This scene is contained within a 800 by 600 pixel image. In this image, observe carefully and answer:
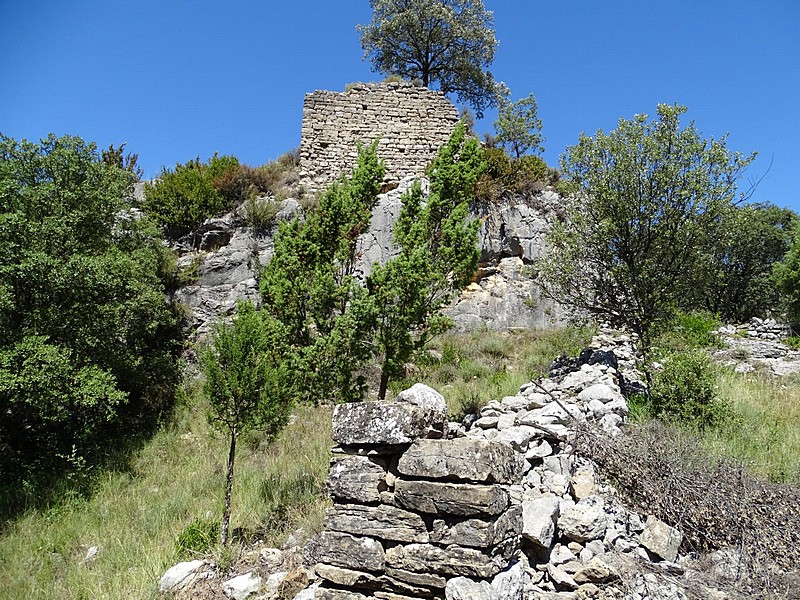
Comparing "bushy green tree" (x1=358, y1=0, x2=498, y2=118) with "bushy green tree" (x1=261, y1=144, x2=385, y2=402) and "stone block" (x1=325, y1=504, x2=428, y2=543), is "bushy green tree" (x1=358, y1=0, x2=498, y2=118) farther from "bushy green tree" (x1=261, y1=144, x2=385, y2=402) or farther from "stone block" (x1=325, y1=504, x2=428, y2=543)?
"stone block" (x1=325, y1=504, x2=428, y2=543)

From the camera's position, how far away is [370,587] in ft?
13.7

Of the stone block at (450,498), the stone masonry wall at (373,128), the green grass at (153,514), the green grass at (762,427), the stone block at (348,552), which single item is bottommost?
the green grass at (153,514)

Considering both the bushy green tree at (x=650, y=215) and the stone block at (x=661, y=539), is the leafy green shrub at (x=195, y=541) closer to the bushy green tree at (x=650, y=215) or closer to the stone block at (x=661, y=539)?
the stone block at (x=661, y=539)

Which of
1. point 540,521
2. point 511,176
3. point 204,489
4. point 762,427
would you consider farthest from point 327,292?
point 511,176

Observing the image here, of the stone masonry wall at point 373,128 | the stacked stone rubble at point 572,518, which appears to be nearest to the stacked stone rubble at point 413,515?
the stacked stone rubble at point 572,518

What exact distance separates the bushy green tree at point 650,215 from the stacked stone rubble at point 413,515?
585 centimetres

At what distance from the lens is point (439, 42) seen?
71.1ft

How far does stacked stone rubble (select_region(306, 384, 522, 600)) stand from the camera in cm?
393

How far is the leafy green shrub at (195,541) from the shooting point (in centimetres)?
603

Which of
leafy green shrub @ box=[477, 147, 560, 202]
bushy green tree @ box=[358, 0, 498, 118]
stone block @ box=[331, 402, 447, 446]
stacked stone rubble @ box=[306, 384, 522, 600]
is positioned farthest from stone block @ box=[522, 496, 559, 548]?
bushy green tree @ box=[358, 0, 498, 118]

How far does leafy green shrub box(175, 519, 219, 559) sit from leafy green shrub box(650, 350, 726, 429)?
6104 mm

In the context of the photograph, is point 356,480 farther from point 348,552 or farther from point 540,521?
point 540,521

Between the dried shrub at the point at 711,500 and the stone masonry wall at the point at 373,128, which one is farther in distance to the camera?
the stone masonry wall at the point at 373,128

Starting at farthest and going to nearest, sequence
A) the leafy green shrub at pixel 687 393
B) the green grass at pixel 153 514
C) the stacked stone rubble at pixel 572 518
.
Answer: the leafy green shrub at pixel 687 393 < the green grass at pixel 153 514 < the stacked stone rubble at pixel 572 518
